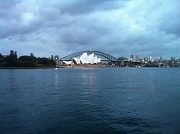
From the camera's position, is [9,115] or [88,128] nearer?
[88,128]

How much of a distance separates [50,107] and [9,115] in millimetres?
4046

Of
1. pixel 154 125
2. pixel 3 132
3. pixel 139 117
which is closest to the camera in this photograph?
pixel 3 132

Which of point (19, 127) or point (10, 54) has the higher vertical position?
point (10, 54)

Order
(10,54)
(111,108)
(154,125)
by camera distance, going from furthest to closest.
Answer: (10,54)
(111,108)
(154,125)

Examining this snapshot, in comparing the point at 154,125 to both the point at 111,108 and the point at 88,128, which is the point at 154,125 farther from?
the point at 111,108

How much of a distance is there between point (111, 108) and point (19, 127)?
8.46 metres

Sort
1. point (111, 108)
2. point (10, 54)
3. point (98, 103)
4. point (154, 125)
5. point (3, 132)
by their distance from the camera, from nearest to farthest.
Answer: point (3, 132)
point (154, 125)
point (111, 108)
point (98, 103)
point (10, 54)

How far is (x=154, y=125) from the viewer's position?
16.3 metres

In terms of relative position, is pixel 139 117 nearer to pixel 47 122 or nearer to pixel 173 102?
pixel 47 122

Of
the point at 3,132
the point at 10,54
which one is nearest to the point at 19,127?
the point at 3,132

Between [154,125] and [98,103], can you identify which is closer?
[154,125]

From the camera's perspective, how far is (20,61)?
186500 millimetres

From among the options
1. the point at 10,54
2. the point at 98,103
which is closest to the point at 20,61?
the point at 10,54

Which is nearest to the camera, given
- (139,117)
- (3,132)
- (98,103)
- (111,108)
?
(3,132)
